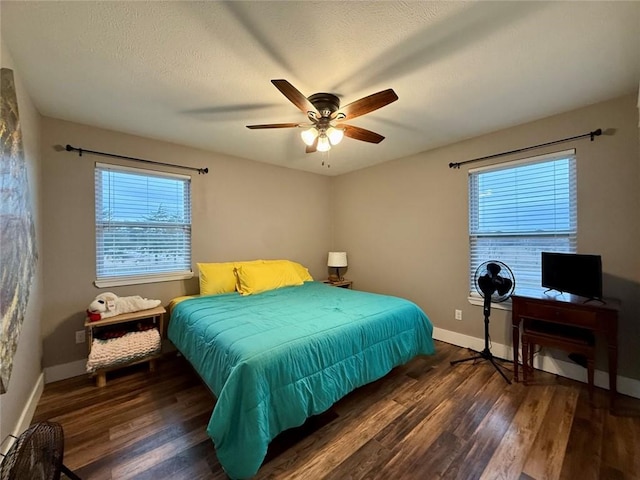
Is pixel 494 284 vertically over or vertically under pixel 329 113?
under

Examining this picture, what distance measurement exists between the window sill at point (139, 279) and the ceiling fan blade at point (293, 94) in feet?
7.91

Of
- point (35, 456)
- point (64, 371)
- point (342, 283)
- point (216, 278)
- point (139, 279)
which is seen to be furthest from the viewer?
point (342, 283)

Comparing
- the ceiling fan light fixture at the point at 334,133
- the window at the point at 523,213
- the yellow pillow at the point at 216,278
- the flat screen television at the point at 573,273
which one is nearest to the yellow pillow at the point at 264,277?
the yellow pillow at the point at 216,278

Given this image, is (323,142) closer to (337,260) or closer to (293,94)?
(293,94)

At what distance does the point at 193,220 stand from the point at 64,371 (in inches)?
73.4

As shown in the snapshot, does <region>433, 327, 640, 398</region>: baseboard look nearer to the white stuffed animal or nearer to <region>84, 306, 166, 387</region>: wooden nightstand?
<region>84, 306, 166, 387</region>: wooden nightstand

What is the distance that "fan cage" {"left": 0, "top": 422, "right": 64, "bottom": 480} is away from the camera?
909 mm

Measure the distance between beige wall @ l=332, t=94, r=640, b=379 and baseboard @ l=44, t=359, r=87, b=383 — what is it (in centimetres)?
346

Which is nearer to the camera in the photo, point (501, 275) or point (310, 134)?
point (310, 134)

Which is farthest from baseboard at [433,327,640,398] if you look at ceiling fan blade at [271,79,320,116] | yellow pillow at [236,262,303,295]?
ceiling fan blade at [271,79,320,116]

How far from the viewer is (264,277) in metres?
3.31

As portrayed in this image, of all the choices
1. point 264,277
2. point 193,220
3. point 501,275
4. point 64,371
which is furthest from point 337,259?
point 64,371

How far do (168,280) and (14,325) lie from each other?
1.58 m

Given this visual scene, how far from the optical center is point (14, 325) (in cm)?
152
